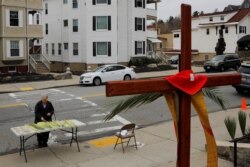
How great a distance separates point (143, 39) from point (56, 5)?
11.9 m

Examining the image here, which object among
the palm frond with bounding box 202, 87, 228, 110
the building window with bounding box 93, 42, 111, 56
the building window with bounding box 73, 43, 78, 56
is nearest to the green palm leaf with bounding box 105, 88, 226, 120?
the palm frond with bounding box 202, 87, 228, 110

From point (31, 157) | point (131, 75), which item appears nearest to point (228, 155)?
point (31, 157)

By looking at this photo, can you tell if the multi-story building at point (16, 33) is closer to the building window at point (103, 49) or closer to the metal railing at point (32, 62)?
the metal railing at point (32, 62)

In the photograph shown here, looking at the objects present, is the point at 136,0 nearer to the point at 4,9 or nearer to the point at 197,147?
the point at 4,9

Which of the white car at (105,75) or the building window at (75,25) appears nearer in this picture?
the white car at (105,75)

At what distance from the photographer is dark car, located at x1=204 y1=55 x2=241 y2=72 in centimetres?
3719

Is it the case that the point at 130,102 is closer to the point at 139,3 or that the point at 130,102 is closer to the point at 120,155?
the point at 120,155

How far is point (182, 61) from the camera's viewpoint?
4.17 m

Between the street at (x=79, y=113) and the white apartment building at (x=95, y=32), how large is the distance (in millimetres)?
16901

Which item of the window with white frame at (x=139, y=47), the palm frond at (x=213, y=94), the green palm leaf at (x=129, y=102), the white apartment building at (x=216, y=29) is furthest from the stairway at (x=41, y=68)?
the green palm leaf at (x=129, y=102)

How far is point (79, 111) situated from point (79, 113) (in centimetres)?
46

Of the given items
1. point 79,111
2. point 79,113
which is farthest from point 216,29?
point 79,113

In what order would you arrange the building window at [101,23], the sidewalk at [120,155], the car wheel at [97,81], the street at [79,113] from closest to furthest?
the sidewalk at [120,155] → the street at [79,113] → the car wheel at [97,81] → the building window at [101,23]

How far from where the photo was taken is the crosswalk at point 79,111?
45.5ft
